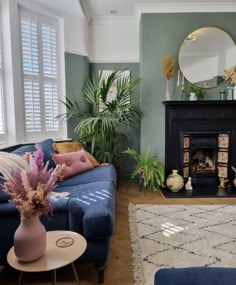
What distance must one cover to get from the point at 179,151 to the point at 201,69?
1.40m

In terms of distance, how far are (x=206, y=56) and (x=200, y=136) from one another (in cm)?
132

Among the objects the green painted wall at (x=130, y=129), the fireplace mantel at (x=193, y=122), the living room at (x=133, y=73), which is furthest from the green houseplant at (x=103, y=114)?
the fireplace mantel at (x=193, y=122)

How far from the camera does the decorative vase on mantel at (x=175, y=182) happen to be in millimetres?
4043

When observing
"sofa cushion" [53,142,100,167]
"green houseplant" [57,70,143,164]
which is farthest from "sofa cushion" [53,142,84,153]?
"green houseplant" [57,70,143,164]

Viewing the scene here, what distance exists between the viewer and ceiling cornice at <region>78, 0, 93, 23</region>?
392cm

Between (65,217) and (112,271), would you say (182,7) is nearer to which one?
(65,217)

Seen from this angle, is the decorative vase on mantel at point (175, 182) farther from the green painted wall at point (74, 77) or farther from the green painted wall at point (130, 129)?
the green painted wall at point (74, 77)

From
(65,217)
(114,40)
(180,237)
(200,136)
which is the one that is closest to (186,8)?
(114,40)

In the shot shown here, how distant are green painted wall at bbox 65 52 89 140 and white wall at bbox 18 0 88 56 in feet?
0.37

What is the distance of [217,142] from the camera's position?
4.34m

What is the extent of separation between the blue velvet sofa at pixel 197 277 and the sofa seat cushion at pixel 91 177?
1.77 meters

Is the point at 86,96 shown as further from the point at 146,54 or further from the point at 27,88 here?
the point at 146,54

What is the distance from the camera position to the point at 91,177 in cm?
308

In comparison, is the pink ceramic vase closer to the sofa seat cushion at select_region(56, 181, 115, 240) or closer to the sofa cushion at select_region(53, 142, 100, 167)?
the sofa seat cushion at select_region(56, 181, 115, 240)
